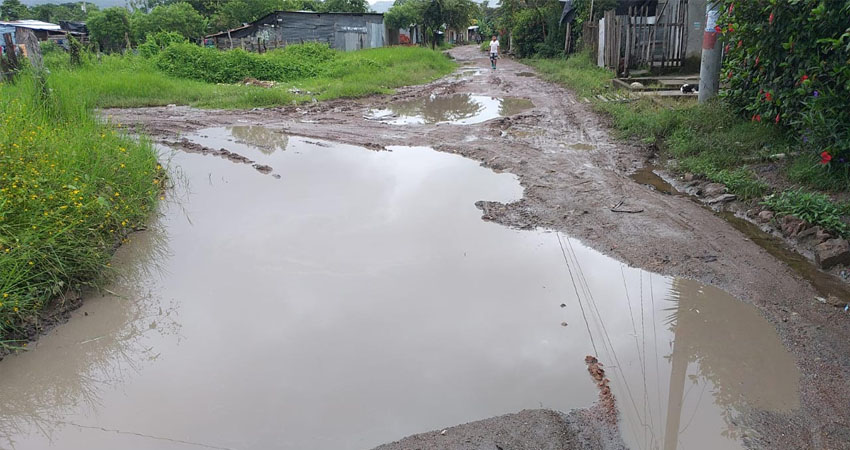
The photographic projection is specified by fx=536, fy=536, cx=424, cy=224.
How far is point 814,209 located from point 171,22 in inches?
1532

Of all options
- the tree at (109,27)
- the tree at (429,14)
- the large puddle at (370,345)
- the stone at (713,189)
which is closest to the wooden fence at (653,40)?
the stone at (713,189)

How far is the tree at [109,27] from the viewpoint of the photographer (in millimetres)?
36219

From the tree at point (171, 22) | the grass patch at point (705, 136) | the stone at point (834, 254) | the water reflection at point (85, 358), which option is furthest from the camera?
the tree at point (171, 22)

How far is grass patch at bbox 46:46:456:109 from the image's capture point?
12523 millimetres

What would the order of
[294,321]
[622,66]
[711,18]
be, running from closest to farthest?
[294,321], [711,18], [622,66]

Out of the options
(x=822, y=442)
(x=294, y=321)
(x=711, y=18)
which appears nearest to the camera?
(x=822, y=442)

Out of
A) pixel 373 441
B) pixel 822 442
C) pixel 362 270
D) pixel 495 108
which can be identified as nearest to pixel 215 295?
pixel 362 270

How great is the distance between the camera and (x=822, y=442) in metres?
2.54

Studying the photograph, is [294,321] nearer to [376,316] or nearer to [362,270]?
[376,316]

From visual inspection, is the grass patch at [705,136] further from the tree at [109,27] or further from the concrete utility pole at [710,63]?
the tree at [109,27]

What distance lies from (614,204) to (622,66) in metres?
10.3

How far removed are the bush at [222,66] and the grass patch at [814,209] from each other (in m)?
15.4

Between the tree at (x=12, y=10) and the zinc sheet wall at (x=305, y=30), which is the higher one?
the tree at (x=12, y=10)

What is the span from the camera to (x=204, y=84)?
15852mm
